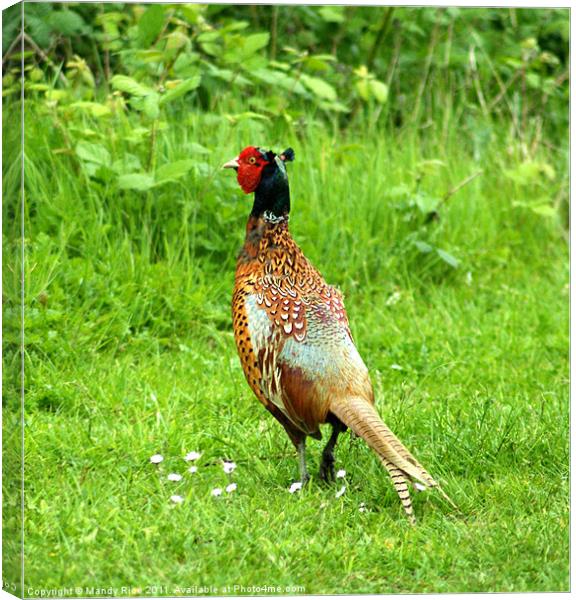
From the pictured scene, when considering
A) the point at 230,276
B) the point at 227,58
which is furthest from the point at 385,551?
the point at 227,58

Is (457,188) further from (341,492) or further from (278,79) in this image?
(341,492)

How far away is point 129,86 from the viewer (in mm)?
4871

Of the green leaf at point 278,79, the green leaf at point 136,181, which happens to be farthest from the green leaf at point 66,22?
the green leaf at point 278,79

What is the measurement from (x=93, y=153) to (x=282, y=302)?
1392 millimetres

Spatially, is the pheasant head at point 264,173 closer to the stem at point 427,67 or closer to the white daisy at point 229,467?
the white daisy at point 229,467

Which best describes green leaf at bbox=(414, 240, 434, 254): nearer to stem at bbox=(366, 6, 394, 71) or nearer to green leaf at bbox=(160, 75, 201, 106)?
stem at bbox=(366, 6, 394, 71)

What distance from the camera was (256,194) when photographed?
409 cm

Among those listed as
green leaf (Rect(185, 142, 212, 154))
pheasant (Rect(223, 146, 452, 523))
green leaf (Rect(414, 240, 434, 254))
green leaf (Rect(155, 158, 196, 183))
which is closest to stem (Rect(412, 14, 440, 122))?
green leaf (Rect(414, 240, 434, 254))

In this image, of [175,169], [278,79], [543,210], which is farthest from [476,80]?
[175,169]

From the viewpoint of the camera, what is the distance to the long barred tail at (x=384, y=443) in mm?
3748

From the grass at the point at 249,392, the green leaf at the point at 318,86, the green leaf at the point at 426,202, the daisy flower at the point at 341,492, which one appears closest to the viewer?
the grass at the point at 249,392

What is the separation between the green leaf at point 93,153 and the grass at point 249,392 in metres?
0.09

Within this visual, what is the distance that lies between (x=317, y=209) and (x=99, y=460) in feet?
5.34

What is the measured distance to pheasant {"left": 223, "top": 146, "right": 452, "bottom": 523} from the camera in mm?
3822
